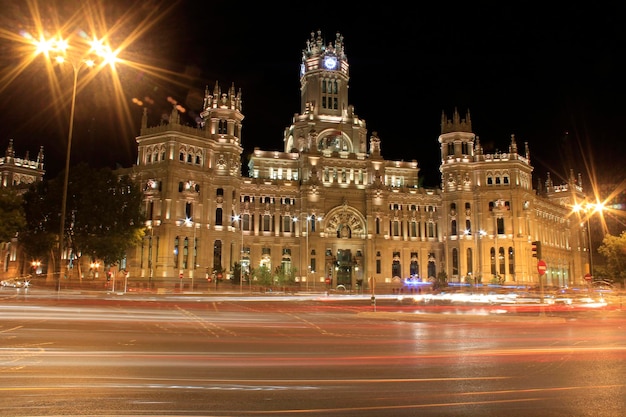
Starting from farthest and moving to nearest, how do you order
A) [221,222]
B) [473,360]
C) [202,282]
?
[221,222] → [202,282] → [473,360]

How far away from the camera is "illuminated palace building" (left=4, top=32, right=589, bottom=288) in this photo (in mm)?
84875

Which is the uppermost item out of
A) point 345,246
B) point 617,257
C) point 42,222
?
point 42,222

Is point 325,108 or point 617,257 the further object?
point 325,108

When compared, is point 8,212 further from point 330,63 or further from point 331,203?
point 330,63

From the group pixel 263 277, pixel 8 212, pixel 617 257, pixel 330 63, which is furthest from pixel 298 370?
pixel 330 63

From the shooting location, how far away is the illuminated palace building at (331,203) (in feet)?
278

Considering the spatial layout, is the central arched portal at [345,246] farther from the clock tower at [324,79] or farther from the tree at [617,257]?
the tree at [617,257]

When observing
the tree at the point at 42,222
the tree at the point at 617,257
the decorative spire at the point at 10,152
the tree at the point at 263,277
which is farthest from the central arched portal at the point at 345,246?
the decorative spire at the point at 10,152

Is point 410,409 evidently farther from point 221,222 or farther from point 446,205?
point 446,205

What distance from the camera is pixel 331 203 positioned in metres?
97.6

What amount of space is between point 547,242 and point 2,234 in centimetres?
9683

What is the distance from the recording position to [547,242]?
110 m

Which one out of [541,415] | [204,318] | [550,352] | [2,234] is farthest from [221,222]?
[541,415]

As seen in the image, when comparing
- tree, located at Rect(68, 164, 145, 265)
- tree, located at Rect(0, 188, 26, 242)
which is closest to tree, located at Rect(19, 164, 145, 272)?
tree, located at Rect(68, 164, 145, 265)
